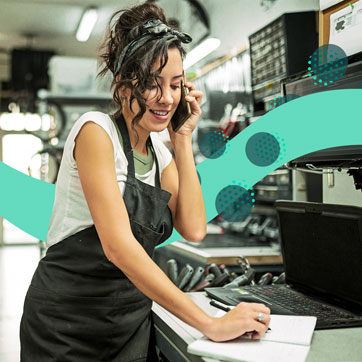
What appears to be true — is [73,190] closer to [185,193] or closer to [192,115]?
[185,193]

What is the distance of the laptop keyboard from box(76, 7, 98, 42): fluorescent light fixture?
24.4 ft

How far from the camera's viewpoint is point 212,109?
5328 millimetres

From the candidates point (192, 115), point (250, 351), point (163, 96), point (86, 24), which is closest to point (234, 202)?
point (192, 115)

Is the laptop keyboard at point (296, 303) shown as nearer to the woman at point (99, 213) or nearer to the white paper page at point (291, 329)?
the white paper page at point (291, 329)

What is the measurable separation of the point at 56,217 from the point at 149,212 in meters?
0.25

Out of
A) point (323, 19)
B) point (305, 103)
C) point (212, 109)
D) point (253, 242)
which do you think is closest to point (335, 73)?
point (305, 103)

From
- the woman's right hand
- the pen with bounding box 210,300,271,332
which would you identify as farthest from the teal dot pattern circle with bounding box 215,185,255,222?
the woman's right hand

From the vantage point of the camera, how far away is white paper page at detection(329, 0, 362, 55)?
1.72m

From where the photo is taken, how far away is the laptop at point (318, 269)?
146cm

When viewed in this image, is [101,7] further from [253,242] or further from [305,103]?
[305,103]

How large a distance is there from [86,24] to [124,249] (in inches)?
328

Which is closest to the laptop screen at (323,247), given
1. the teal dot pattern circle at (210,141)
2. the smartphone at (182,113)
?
the smartphone at (182,113)

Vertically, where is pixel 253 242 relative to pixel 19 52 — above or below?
below

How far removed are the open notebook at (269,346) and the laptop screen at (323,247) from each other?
25 cm
